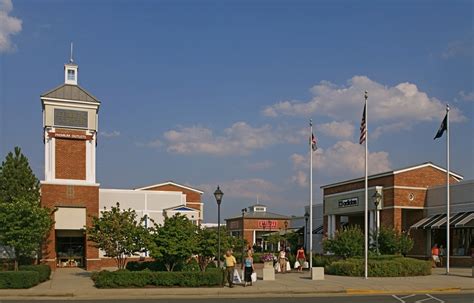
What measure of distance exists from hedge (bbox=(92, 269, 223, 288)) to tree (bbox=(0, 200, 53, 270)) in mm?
9644

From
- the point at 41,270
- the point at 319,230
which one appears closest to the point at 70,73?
the point at 41,270

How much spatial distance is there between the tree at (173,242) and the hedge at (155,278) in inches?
60.8

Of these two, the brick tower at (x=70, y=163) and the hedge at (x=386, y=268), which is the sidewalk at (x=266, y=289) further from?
the brick tower at (x=70, y=163)

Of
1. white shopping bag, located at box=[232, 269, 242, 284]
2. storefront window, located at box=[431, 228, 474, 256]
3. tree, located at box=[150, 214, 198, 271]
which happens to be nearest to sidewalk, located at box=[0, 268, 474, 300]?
white shopping bag, located at box=[232, 269, 242, 284]

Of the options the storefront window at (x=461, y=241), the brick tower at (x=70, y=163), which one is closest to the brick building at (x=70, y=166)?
the brick tower at (x=70, y=163)

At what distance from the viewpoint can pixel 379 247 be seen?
137 feet

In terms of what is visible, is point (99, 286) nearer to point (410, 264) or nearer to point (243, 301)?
point (243, 301)

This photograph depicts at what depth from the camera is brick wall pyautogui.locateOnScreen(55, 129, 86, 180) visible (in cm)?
4200

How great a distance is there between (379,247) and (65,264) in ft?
78.9

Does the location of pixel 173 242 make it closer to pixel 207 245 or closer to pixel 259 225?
pixel 207 245

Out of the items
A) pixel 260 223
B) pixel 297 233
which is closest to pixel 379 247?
pixel 297 233

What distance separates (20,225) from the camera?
34312mm

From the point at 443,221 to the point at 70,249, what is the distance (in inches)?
1138

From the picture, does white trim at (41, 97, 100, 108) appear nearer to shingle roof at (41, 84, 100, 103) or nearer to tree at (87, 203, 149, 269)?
shingle roof at (41, 84, 100, 103)
